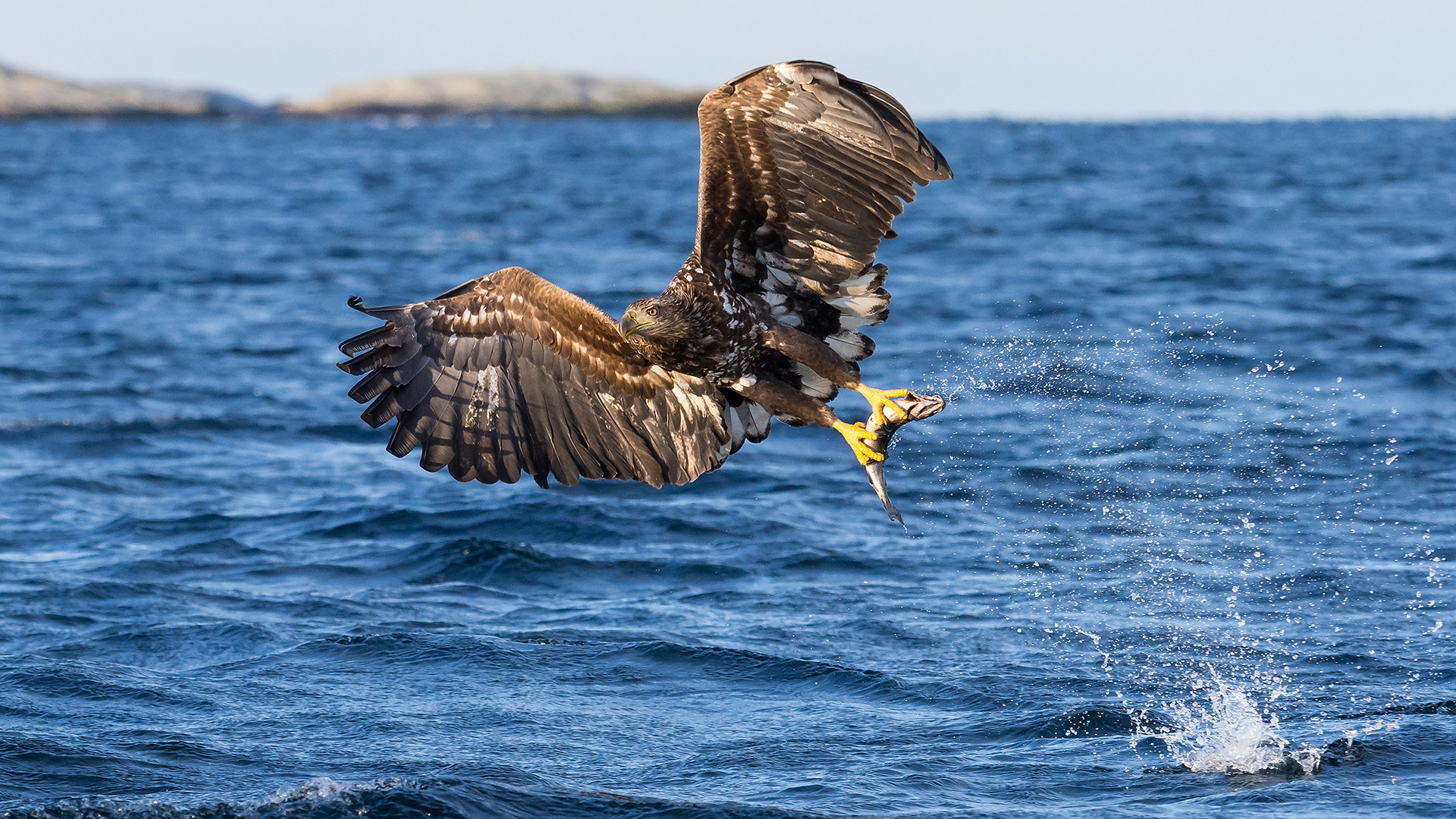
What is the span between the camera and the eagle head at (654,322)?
610 centimetres

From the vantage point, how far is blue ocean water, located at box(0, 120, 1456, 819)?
6.47m

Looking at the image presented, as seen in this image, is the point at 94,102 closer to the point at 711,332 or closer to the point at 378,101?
the point at 378,101

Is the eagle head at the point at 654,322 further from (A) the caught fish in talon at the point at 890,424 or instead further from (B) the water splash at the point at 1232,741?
(B) the water splash at the point at 1232,741

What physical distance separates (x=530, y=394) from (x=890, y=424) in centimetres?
176

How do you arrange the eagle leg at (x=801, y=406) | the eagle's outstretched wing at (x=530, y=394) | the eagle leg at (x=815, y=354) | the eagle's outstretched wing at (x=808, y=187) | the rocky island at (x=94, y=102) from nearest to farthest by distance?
the eagle's outstretched wing at (x=808, y=187)
the eagle leg at (x=801, y=406)
the eagle leg at (x=815, y=354)
the eagle's outstretched wing at (x=530, y=394)
the rocky island at (x=94, y=102)

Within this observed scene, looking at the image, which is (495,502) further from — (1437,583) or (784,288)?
(1437,583)

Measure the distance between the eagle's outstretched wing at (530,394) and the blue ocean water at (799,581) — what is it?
123 cm

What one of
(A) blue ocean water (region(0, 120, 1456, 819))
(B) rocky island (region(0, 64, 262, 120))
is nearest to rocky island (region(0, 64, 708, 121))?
(B) rocky island (region(0, 64, 262, 120))

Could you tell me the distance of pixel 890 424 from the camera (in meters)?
6.13

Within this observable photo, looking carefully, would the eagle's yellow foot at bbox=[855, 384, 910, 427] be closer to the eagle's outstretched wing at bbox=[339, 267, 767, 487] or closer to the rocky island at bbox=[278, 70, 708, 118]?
the eagle's outstretched wing at bbox=[339, 267, 767, 487]

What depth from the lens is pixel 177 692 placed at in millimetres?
7539

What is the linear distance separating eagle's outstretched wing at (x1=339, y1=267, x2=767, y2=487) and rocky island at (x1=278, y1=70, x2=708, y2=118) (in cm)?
10799

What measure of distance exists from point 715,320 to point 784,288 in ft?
1.19

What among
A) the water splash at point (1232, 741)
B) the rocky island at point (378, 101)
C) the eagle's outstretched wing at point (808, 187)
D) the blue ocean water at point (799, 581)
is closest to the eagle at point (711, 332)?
the eagle's outstretched wing at point (808, 187)
